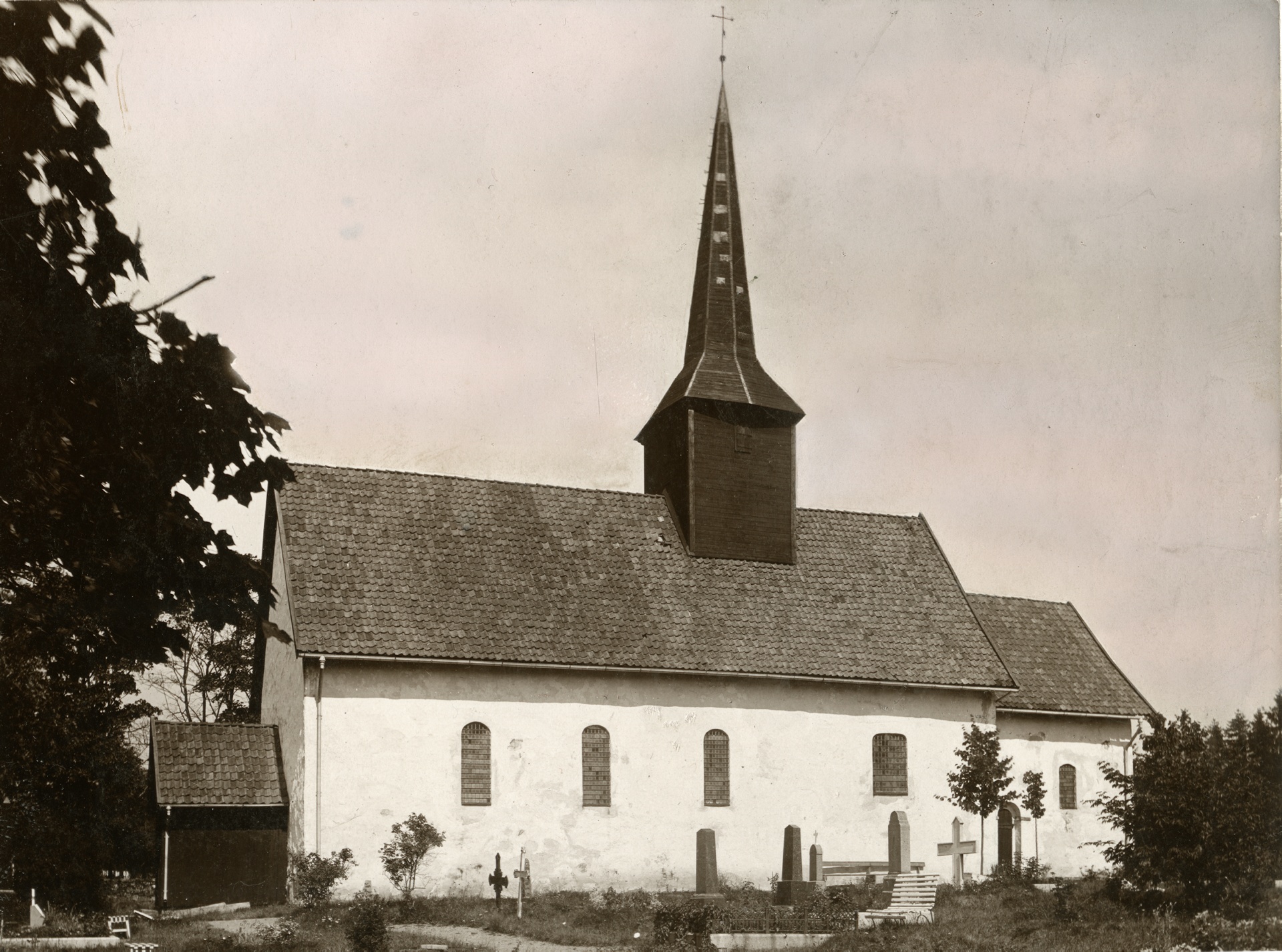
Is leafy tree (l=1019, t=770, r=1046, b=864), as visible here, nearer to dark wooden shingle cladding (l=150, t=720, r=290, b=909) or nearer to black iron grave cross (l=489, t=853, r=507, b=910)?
black iron grave cross (l=489, t=853, r=507, b=910)

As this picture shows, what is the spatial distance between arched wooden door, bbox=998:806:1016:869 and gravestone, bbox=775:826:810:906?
9580mm

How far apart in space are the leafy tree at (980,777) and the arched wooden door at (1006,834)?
3.88 m

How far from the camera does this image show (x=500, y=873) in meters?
23.7

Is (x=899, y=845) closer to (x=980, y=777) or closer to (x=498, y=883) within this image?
(x=980, y=777)

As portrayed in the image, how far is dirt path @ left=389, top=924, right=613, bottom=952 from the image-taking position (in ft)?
57.6

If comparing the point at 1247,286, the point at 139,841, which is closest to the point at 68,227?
the point at 1247,286

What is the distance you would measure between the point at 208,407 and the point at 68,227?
1.76 m

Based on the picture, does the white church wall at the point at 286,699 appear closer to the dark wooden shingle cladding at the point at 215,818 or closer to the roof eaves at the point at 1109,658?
the dark wooden shingle cladding at the point at 215,818

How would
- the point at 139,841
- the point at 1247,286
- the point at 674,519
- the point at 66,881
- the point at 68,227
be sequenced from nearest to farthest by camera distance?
the point at 68,227
the point at 1247,286
the point at 66,881
the point at 674,519
the point at 139,841

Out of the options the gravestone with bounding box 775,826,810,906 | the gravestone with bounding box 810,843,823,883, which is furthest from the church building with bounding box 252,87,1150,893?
the gravestone with bounding box 775,826,810,906

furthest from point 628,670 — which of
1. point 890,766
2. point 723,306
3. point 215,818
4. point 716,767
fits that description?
point 723,306

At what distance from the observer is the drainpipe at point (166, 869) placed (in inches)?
943

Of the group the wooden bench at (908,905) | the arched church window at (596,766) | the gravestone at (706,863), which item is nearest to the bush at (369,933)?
the wooden bench at (908,905)

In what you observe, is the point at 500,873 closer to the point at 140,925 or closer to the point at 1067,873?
the point at 140,925
